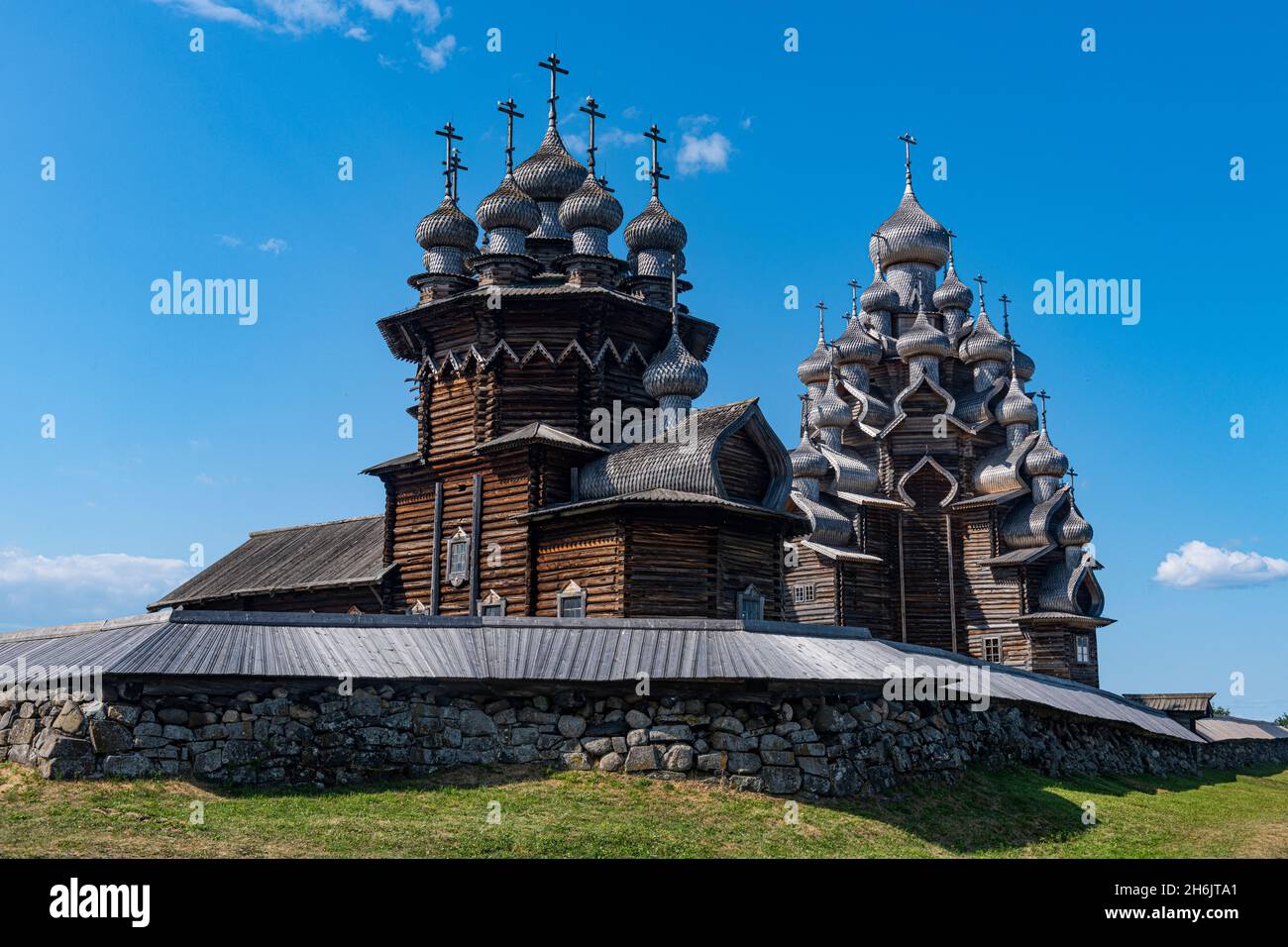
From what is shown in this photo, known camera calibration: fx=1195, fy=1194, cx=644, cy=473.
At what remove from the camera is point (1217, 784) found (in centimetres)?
2592

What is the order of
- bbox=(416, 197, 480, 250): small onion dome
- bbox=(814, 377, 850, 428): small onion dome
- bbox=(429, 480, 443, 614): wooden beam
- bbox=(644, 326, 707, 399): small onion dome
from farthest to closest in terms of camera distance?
bbox=(814, 377, 850, 428): small onion dome
bbox=(416, 197, 480, 250): small onion dome
bbox=(429, 480, 443, 614): wooden beam
bbox=(644, 326, 707, 399): small onion dome

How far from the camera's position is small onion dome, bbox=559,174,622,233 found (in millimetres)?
26469

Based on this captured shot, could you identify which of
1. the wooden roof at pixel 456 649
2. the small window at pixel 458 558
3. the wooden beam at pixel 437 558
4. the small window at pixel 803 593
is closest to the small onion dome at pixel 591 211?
the wooden beam at pixel 437 558

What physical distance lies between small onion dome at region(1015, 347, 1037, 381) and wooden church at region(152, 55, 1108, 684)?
161 inches

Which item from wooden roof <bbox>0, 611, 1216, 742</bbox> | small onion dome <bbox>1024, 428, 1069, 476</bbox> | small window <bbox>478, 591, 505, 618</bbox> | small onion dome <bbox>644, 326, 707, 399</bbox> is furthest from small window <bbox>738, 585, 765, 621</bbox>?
small onion dome <bbox>1024, 428, 1069, 476</bbox>

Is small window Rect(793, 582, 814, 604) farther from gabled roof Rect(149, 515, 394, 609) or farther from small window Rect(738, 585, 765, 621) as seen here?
small window Rect(738, 585, 765, 621)

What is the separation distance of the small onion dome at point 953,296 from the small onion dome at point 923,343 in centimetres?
193

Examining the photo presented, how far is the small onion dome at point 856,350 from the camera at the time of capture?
44.6 m

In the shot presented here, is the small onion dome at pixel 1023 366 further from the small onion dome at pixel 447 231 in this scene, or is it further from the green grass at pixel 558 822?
the green grass at pixel 558 822

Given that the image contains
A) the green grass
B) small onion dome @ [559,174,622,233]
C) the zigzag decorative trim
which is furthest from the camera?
small onion dome @ [559,174,622,233]

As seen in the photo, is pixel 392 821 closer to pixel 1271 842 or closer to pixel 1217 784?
pixel 1271 842

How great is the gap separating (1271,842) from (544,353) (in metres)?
15.6
